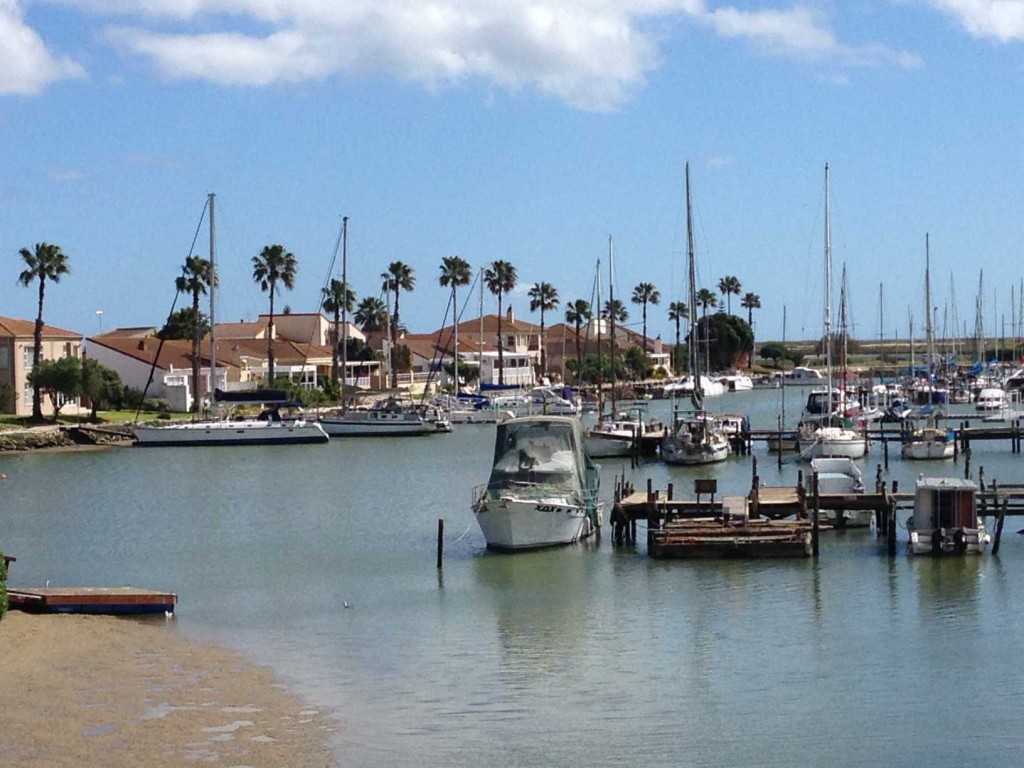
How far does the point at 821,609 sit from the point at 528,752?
12759 millimetres

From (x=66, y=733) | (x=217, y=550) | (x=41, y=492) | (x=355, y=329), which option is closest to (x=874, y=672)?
(x=66, y=733)

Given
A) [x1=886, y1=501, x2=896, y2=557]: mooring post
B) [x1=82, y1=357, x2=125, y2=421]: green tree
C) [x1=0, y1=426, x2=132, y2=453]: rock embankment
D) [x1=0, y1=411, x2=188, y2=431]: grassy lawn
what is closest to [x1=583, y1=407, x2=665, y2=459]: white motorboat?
[x1=0, y1=426, x2=132, y2=453]: rock embankment

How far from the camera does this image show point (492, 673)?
27531mm

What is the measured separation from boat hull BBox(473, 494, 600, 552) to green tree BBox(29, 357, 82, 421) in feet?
196

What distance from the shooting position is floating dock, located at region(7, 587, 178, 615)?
31.6 m

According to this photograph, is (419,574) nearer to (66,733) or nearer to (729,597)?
(729,597)

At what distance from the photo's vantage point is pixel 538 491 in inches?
1663

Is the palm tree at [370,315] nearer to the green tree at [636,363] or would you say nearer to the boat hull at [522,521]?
the green tree at [636,363]

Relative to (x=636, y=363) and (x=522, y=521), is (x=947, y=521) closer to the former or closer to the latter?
(x=522, y=521)

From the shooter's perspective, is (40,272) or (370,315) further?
(370,315)

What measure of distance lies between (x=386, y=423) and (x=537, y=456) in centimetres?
5723

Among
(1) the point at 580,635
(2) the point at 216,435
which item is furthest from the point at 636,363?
(1) the point at 580,635

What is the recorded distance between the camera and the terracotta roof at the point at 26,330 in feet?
327

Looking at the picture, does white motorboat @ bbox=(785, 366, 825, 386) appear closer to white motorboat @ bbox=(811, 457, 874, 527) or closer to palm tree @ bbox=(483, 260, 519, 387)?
palm tree @ bbox=(483, 260, 519, 387)
